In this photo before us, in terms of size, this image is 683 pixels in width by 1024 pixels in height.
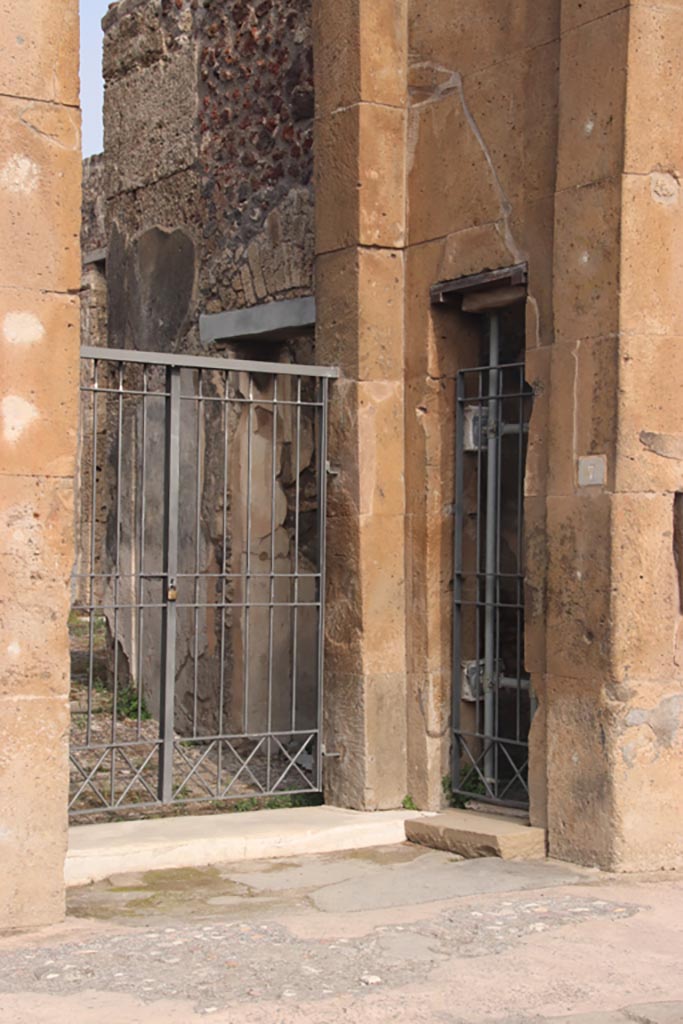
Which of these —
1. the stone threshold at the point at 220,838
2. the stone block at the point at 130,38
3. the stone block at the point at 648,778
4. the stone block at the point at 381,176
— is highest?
the stone block at the point at 130,38

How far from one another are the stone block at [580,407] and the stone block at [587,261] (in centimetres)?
7

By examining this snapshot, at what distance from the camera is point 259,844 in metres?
5.76

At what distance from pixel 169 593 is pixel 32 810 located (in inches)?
55.5

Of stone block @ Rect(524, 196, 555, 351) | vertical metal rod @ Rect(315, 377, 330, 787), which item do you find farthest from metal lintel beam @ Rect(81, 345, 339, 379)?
stone block @ Rect(524, 196, 555, 351)

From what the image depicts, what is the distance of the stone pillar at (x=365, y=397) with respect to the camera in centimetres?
639

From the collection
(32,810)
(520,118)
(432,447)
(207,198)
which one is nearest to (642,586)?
(432,447)

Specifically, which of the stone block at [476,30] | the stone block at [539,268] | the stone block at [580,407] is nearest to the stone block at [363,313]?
the stone block at [539,268]

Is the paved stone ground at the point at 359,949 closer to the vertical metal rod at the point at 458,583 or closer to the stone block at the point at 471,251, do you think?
the vertical metal rod at the point at 458,583

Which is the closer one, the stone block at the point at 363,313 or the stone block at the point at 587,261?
the stone block at the point at 587,261

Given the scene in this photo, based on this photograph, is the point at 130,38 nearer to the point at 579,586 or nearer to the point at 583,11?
the point at 583,11

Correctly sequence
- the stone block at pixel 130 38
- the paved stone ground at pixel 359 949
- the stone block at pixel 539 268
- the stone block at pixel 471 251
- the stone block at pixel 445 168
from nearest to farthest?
Result: the paved stone ground at pixel 359 949, the stone block at pixel 539 268, the stone block at pixel 471 251, the stone block at pixel 445 168, the stone block at pixel 130 38

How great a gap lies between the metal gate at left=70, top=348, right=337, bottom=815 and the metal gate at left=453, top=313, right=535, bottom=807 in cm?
63

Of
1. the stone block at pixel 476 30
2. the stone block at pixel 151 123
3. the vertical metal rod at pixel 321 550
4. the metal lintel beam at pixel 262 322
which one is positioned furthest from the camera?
the stone block at pixel 151 123

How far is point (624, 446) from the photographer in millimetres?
5395
